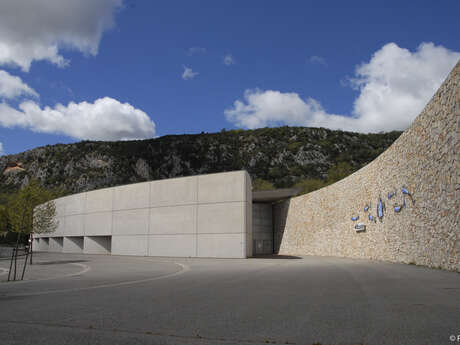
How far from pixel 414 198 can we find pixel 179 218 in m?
18.7

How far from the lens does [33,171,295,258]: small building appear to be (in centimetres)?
2809

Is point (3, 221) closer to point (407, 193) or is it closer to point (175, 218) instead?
point (175, 218)

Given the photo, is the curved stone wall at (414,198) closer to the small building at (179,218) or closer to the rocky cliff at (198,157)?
the small building at (179,218)

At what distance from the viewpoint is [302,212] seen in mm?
36094

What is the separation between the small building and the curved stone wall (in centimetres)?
745

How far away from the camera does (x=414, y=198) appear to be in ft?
56.5

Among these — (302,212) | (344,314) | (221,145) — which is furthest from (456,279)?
(221,145)

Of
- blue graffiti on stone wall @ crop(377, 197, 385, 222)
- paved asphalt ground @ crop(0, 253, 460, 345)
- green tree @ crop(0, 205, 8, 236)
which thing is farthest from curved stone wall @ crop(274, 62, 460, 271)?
green tree @ crop(0, 205, 8, 236)

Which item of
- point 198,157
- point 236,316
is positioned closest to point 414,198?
point 236,316

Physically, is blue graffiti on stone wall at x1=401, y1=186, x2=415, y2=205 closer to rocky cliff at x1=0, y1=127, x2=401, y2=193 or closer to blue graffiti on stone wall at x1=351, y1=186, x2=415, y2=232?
blue graffiti on stone wall at x1=351, y1=186, x2=415, y2=232

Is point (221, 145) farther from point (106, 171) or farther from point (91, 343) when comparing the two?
point (91, 343)

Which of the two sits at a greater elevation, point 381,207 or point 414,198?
point 414,198

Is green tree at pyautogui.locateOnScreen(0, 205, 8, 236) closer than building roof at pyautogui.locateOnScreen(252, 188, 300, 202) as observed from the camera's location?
No

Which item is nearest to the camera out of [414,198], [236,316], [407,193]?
[236,316]
